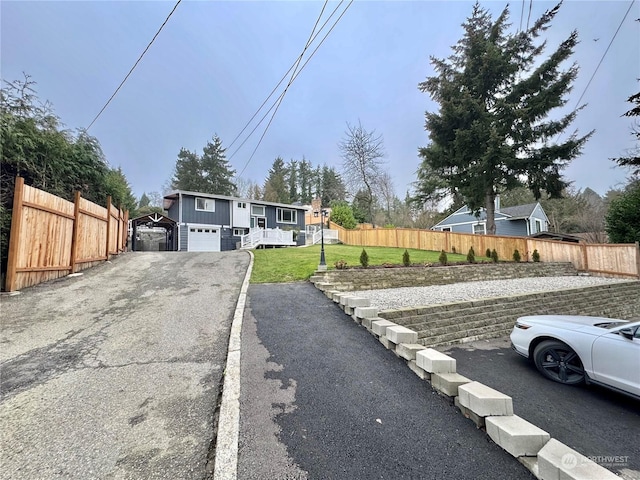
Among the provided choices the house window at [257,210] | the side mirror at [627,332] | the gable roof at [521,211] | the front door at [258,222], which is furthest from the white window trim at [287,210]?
the side mirror at [627,332]

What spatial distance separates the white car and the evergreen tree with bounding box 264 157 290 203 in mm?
37331

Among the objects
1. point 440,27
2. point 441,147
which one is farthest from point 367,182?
point 440,27

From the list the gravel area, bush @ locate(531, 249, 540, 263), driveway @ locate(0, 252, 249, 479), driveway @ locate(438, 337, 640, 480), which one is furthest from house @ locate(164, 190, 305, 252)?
driveway @ locate(438, 337, 640, 480)

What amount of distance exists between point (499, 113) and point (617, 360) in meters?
Result: 16.7

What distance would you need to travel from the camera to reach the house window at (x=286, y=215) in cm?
2628

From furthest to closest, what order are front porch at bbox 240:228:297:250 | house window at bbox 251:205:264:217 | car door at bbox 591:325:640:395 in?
house window at bbox 251:205:264:217 → front porch at bbox 240:228:297:250 → car door at bbox 591:325:640:395

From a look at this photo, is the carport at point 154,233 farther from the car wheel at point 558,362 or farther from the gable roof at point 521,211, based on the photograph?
the gable roof at point 521,211

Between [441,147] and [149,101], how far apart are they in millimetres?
17881

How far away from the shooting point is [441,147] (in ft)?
56.6

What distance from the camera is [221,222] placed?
22.8 meters

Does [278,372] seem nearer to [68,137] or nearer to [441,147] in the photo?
[68,137]

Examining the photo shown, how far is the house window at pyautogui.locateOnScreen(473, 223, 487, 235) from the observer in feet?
80.9

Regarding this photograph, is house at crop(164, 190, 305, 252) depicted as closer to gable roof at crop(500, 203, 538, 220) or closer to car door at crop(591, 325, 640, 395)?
car door at crop(591, 325, 640, 395)

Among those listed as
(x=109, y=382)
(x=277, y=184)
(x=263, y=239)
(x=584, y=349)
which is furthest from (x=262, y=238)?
(x=277, y=184)
